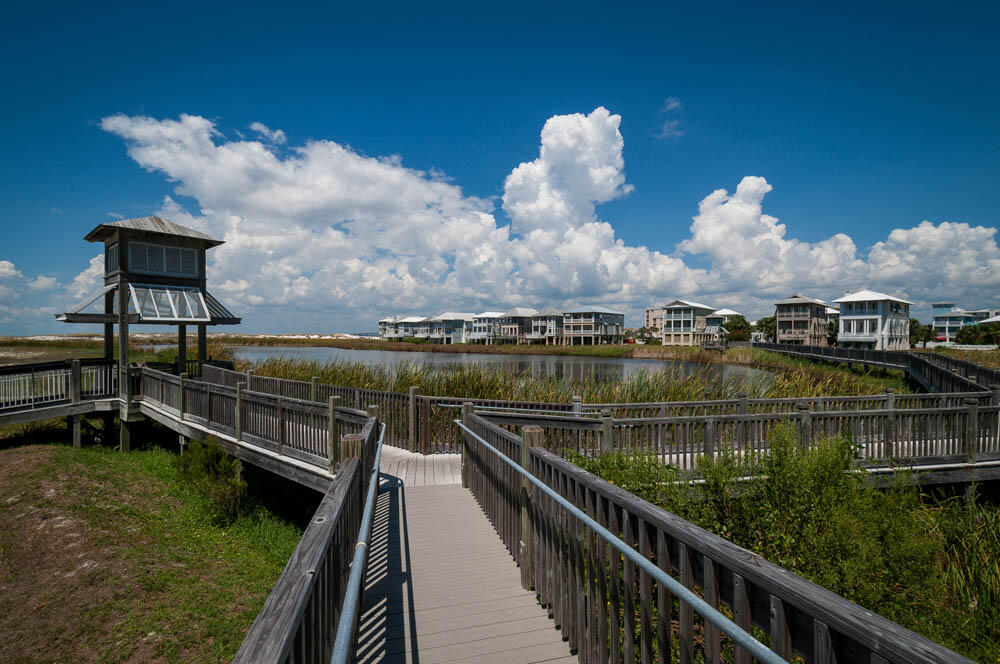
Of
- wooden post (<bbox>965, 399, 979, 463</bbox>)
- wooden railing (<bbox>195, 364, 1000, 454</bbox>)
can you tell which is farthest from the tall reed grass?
wooden post (<bbox>965, 399, 979, 463</bbox>)

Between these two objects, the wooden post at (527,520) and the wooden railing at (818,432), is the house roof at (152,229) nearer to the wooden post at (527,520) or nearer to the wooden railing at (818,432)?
the wooden railing at (818,432)

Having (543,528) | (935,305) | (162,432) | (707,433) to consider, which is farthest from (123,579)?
(935,305)

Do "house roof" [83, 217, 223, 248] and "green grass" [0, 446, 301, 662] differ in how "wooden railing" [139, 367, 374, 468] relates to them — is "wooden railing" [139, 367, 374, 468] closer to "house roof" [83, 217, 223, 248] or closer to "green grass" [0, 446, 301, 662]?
"green grass" [0, 446, 301, 662]

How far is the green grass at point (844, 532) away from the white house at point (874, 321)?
65002 mm

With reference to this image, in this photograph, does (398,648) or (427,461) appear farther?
(427,461)

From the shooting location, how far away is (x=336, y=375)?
1797 cm

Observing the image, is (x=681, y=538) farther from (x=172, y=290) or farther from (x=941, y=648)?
(x=172, y=290)

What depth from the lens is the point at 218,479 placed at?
10750 mm

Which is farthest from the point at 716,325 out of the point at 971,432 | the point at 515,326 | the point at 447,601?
the point at 447,601

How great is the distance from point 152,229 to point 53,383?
17.9 feet

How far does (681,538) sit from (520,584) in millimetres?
2795

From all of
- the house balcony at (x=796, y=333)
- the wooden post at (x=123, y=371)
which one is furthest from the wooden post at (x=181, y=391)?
the house balcony at (x=796, y=333)

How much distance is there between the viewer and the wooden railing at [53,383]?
13484 mm

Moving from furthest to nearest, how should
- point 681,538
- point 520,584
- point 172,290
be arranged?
point 172,290, point 520,584, point 681,538
